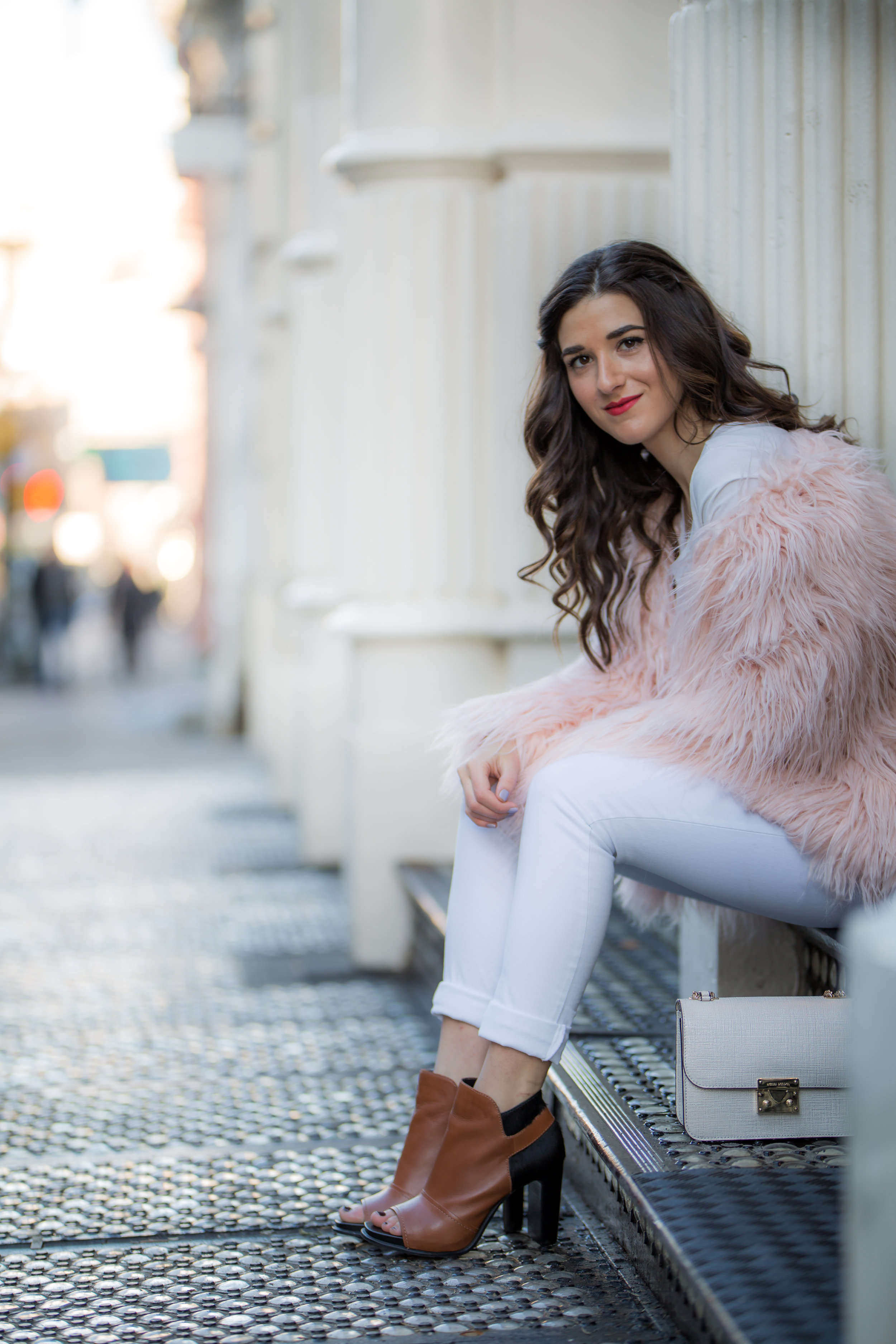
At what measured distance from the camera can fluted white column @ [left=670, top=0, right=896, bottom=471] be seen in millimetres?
2699

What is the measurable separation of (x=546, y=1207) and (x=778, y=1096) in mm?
428

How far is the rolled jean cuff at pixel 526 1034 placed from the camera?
7.50 ft

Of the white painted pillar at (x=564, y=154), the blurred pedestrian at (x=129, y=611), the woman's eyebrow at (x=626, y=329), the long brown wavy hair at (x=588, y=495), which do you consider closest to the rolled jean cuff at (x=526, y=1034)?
the long brown wavy hair at (x=588, y=495)

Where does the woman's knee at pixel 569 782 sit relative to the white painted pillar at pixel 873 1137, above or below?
above

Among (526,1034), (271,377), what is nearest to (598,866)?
(526,1034)

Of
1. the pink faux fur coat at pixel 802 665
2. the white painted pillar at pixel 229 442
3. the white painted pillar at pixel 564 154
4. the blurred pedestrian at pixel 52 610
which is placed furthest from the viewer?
the blurred pedestrian at pixel 52 610

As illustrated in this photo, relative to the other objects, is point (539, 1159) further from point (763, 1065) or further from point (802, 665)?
point (802, 665)

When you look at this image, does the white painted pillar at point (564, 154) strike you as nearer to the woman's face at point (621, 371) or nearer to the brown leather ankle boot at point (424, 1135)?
the woman's face at point (621, 371)

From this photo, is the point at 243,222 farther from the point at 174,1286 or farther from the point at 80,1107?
the point at 174,1286

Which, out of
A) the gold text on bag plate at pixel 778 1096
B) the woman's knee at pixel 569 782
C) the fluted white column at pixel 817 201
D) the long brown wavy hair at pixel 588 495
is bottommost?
the gold text on bag plate at pixel 778 1096

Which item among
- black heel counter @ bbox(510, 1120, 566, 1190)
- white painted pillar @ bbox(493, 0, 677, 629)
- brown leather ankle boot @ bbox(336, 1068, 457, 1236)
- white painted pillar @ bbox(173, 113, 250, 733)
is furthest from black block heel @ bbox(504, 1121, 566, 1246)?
white painted pillar @ bbox(173, 113, 250, 733)

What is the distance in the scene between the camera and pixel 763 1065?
226cm

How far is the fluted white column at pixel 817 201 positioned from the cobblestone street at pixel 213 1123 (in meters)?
1.56

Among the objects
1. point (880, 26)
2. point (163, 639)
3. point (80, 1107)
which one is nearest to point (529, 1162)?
point (80, 1107)
